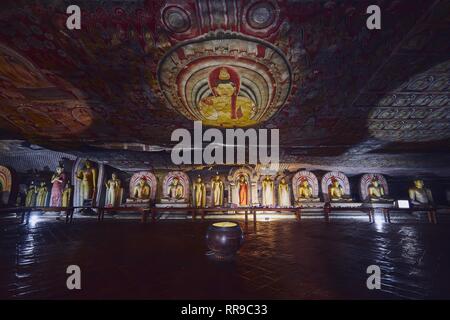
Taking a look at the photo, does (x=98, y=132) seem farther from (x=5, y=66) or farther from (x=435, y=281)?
(x=435, y=281)

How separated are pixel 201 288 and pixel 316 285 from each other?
4.96 feet

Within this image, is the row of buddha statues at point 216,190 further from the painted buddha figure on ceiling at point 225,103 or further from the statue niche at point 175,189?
the painted buddha figure on ceiling at point 225,103

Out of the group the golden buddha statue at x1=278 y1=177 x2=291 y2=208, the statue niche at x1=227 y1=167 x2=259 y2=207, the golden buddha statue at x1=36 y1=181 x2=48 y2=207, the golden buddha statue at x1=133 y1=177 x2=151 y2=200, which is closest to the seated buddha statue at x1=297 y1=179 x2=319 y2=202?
the golden buddha statue at x1=278 y1=177 x2=291 y2=208

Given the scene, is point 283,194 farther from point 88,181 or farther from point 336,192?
point 88,181

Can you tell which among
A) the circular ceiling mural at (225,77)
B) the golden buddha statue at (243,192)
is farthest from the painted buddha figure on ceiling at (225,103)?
the golden buddha statue at (243,192)

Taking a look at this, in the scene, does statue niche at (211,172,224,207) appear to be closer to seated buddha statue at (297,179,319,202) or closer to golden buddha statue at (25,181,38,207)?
seated buddha statue at (297,179,319,202)

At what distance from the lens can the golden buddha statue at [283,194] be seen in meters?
10.3

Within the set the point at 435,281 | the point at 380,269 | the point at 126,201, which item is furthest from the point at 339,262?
the point at 126,201

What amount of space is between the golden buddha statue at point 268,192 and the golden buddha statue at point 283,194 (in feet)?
1.23

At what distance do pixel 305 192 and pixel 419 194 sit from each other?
5.66 metres

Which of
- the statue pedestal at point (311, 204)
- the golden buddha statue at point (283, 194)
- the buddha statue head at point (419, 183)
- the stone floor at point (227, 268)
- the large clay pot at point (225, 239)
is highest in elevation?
the buddha statue head at point (419, 183)

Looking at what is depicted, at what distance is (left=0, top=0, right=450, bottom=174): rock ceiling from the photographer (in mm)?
3316

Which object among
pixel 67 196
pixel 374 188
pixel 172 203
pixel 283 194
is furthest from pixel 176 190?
pixel 374 188

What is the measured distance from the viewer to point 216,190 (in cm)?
1029
